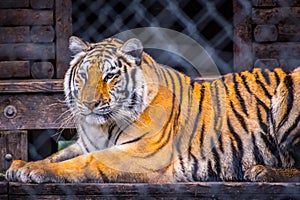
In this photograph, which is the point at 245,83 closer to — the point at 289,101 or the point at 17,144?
the point at 289,101

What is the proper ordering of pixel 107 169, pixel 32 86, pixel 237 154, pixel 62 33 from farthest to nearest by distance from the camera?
pixel 62 33, pixel 32 86, pixel 237 154, pixel 107 169

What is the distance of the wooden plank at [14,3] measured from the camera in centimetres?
438

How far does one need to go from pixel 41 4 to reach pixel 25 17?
4.5 inches

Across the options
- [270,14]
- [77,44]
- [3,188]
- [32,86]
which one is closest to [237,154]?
[77,44]

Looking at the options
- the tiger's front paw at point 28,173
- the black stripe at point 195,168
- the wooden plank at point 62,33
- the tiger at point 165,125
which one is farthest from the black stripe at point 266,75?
the wooden plank at point 62,33

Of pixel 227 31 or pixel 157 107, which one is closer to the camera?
pixel 157 107

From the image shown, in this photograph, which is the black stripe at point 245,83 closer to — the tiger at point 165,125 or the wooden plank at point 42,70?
the tiger at point 165,125

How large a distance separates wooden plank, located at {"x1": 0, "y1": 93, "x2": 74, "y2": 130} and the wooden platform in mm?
1305

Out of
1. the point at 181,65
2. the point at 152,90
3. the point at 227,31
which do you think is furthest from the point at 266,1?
the point at 181,65

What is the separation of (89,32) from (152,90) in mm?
2523

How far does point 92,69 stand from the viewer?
3180 mm

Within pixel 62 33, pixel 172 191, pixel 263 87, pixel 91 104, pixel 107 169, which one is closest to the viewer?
pixel 172 191

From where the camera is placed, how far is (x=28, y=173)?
9.82 feet

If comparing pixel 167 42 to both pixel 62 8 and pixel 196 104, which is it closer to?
pixel 62 8
